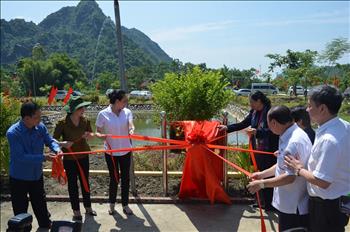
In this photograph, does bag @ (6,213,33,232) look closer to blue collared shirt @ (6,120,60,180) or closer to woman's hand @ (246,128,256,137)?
blue collared shirt @ (6,120,60,180)

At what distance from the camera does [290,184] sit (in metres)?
2.94

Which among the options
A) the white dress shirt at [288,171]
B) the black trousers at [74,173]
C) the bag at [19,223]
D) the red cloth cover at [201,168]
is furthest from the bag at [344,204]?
the black trousers at [74,173]

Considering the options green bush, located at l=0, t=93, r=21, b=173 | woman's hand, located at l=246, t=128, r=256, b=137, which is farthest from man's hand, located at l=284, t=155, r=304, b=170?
green bush, located at l=0, t=93, r=21, b=173

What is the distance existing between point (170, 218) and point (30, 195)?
1816 mm

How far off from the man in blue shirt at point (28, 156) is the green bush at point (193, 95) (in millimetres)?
2788

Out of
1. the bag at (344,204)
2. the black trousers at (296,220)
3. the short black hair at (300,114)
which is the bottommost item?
the black trousers at (296,220)

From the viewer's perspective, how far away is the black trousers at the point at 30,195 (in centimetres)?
432

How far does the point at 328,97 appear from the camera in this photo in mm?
2621

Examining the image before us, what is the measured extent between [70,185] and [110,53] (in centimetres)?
12278

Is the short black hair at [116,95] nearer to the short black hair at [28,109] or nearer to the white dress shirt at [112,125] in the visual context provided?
the white dress shirt at [112,125]

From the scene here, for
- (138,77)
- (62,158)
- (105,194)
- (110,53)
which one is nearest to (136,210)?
(105,194)

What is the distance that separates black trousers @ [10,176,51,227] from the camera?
4324mm

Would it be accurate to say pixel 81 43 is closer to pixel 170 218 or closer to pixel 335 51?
pixel 335 51

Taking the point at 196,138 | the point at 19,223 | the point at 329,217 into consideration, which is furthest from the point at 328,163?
the point at 196,138
